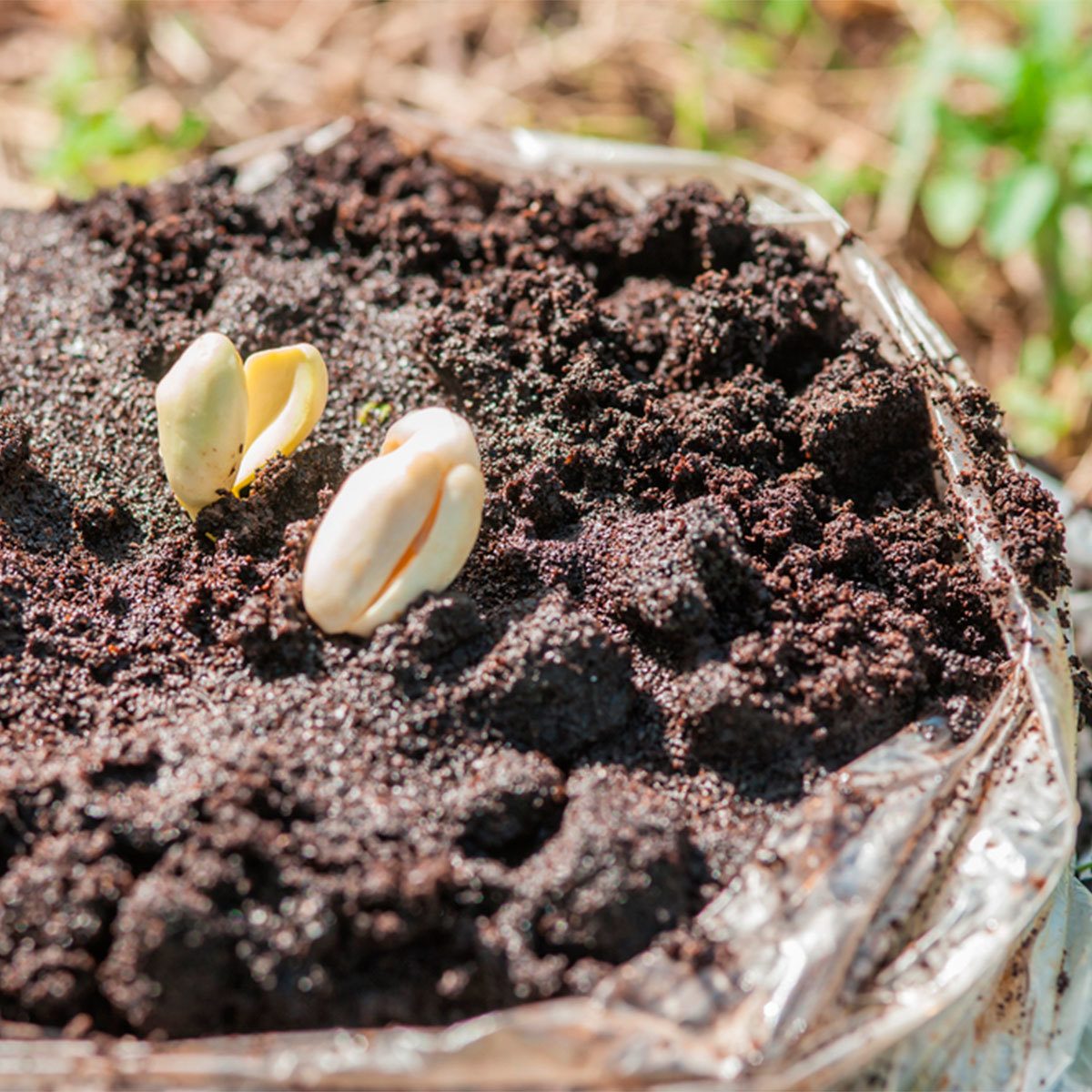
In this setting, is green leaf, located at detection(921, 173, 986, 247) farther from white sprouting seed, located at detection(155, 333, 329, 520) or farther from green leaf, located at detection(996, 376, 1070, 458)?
white sprouting seed, located at detection(155, 333, 329, 520)

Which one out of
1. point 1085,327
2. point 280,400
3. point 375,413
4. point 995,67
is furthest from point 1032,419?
point 280,400

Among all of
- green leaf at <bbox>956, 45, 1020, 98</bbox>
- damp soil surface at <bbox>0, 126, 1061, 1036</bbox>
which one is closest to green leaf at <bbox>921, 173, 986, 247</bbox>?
green leaf at <bbox>956, 45, 1020, 98</bbox>

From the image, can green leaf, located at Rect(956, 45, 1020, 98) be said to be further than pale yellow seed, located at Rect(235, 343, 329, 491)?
Yes

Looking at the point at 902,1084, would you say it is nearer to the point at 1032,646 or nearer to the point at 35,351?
the point at 1032,646

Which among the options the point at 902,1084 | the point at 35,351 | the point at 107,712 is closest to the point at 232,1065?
the point at 107,712

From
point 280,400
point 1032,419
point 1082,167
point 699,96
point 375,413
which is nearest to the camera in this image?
point 280,400

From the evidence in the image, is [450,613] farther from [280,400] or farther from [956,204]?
[956,204]
